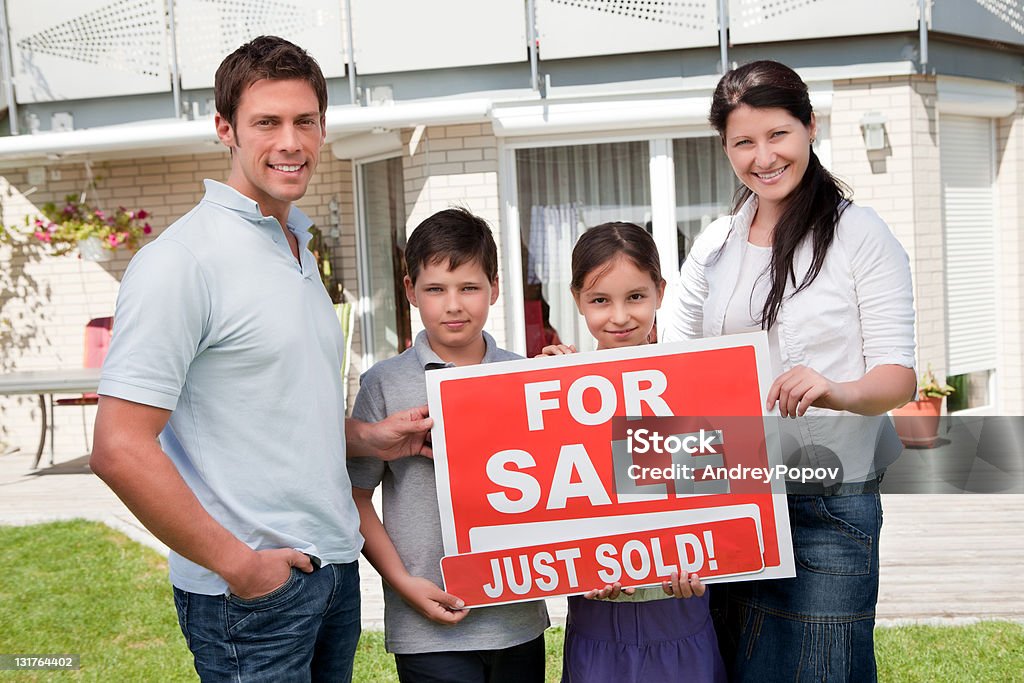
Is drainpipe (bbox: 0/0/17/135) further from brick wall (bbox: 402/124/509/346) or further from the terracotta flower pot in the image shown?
the terracotta flower pot

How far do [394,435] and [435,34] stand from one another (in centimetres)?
712

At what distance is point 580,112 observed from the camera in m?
8.68

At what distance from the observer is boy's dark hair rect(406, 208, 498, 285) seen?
240cm

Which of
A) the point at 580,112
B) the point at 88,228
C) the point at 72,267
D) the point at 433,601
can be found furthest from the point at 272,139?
the point at 72,267

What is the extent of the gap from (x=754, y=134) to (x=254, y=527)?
133cm

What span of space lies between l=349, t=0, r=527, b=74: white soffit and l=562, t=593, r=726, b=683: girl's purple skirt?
22.8 ft

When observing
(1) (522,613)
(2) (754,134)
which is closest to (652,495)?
(1) (522,613)

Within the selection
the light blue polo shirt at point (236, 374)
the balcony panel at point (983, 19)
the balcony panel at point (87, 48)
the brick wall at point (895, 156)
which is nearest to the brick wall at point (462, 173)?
the balcony panel at point (87, 48)

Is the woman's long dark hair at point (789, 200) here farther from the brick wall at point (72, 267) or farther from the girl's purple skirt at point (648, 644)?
the brick wall at point (72, 267)

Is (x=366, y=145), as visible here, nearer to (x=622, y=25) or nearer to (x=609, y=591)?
(x=622, y=25)

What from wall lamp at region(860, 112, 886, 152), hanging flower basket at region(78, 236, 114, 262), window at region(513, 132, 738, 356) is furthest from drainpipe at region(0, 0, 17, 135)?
wall lamp at region(860, 112, 886, 152)

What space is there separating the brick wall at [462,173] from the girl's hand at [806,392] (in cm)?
690

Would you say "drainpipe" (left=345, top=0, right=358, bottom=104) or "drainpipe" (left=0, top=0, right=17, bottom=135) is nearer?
"drainpipe" (left=345, top=0, right=358, bottom=104)

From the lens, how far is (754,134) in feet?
7.00
